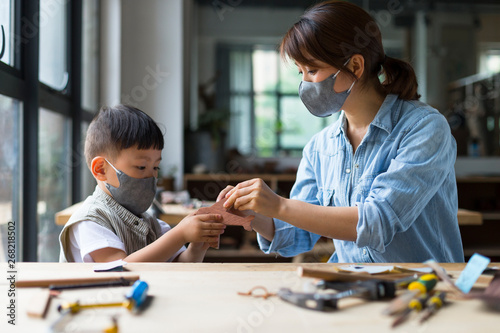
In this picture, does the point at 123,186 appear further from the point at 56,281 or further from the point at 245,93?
the point at 245,93

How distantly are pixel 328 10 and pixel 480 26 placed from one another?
475 cm

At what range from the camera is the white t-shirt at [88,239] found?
1243mm

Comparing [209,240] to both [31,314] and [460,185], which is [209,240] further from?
[460,185]

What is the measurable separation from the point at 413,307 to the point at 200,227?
669 mm

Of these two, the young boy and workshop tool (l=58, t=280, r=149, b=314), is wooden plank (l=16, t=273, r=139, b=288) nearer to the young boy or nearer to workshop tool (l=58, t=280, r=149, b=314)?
workshop tool (l=58, t=280, r=149, b=314)

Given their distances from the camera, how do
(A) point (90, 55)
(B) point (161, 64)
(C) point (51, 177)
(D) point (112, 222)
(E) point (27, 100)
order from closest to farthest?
1. (D) point (112, 222)
2. (E) point (27, 100)
3. (C) point (51, 177)
4. (A) point (90, 55)
5. (B) point (161, 64)

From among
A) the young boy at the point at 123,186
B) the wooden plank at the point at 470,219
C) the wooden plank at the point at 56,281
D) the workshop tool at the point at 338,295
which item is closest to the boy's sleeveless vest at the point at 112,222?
the young boy at the point at 123,186

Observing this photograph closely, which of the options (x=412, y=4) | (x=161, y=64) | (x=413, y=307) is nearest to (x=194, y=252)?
(x=413, y=307)

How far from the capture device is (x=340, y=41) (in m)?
1.30

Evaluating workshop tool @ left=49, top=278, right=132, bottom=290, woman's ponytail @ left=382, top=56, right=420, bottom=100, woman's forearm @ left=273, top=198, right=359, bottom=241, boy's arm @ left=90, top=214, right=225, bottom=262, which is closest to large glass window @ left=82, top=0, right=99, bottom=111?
boy's arm @ left=90, top=214, right=225, bottom=262

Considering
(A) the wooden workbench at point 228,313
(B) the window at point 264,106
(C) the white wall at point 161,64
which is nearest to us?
(A) the wooden workbench at point 228,313

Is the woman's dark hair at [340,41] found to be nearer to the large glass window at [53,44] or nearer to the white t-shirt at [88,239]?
the white t-shirt at [88,239]

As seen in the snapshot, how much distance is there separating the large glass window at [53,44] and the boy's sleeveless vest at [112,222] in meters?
1.40

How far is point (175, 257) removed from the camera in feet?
4.94
